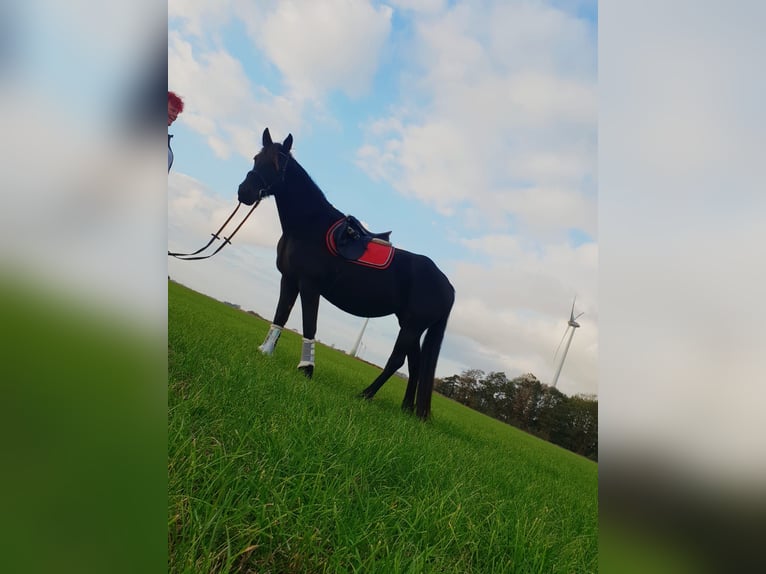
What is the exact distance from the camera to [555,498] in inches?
118

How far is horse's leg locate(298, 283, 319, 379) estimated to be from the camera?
386cm

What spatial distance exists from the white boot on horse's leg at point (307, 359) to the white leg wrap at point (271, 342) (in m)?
0.26

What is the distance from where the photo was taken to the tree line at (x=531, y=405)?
5898mm

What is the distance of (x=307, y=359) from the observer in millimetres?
3850

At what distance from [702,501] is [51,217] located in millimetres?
914

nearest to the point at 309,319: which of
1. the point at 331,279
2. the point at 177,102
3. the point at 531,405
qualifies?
the point at 331,279

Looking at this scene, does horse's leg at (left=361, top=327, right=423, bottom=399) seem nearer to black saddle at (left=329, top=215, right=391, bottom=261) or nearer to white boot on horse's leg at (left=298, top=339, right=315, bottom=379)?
white boot on horse's leg at (left=298, top=339, right=315, bottom=379)

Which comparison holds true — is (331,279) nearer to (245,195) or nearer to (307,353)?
(307,353)

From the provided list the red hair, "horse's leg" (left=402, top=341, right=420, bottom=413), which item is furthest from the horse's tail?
the red hair

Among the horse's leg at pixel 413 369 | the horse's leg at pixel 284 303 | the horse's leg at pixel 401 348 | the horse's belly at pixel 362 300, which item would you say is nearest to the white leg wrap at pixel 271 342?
the horse's leg at pixel 284 303

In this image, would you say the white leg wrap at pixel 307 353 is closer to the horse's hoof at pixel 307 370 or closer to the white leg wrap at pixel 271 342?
the horse's hoof at pixel 307 370

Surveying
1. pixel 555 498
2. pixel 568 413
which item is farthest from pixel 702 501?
pixel 568 413

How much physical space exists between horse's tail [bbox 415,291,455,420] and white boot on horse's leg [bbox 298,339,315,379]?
1.15m

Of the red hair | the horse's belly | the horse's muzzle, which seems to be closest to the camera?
the red hair
